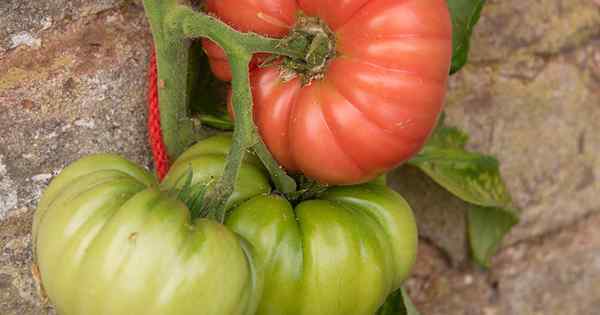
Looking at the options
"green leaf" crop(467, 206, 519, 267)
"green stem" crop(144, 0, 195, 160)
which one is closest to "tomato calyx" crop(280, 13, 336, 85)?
"green stem" crop(144, 0, 195, 160)

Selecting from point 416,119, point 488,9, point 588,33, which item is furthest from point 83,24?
point 588,33

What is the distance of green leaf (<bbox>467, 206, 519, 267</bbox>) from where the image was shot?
4.42 feet

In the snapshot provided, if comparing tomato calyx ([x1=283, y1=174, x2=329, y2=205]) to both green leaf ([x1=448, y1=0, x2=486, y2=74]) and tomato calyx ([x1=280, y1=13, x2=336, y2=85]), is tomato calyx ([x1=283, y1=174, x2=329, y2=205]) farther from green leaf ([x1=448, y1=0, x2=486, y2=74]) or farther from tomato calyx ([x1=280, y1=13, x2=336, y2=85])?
green leaf ([x1=448, y1=0, x2=486, y2=74])

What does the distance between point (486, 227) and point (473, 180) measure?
0.14m

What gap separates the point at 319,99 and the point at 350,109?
0.04 meters

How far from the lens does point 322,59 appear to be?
32.5 inches

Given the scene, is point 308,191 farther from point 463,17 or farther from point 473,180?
point 473,180

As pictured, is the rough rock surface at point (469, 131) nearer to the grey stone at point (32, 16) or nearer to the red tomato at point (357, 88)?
the grey stone at point (32, 16)

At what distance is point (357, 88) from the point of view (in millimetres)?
792

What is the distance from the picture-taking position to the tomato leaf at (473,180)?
1241mm

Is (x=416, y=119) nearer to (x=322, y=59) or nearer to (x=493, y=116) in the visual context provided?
(x=322, y=59)

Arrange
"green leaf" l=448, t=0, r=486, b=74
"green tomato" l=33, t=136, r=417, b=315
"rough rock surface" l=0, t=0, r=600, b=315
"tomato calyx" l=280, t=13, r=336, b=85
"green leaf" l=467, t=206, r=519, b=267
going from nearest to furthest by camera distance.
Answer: "green tomato" l=33, t=136, r=417, b=315 → "tomato calyx" l=280, t=13, r=336, b=85 → "rough rock surface" l=0, t=0, r=600, b=315 → "green leaf" l=448, t=0, r=486, b=74 → "green leaf" l=467, t=206, r=519, b=267

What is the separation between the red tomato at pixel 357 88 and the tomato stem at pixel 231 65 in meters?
0.04

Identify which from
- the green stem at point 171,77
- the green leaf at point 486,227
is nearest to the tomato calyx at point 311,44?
the green stem at point 171,77
